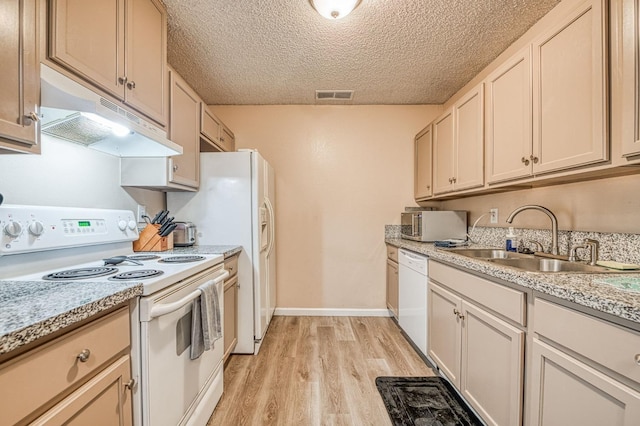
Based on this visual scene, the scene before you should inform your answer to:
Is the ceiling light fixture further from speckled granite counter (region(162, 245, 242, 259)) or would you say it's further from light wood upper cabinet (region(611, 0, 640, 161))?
speckled granite counter (region(162, 245, 242, 259))

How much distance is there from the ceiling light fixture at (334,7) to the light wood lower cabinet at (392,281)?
203 centimetres

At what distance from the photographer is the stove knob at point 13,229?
3.54 ft

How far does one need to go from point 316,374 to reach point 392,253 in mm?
1447

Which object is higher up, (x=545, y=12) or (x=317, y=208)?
(x=545, y=12)

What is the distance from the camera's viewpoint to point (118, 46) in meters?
1.35

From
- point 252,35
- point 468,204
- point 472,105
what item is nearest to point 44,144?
point 252,35

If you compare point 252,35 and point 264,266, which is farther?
point 264,266

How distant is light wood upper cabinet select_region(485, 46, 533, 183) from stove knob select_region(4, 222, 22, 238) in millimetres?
2422

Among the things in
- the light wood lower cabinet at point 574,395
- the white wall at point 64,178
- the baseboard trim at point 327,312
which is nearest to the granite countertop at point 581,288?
the light wood lower cabinet at point 574,395

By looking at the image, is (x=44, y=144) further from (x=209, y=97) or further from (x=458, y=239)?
(x=458, y=239)

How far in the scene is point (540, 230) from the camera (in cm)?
185

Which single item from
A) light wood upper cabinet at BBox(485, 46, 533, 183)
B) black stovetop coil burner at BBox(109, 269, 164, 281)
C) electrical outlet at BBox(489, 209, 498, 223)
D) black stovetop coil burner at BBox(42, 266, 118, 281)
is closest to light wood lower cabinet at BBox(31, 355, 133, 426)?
black stovetop coil burner at BBox(109, 269, 164, 281)

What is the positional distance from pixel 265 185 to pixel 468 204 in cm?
195

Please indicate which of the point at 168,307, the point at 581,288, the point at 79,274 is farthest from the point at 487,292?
the point at 79,274
